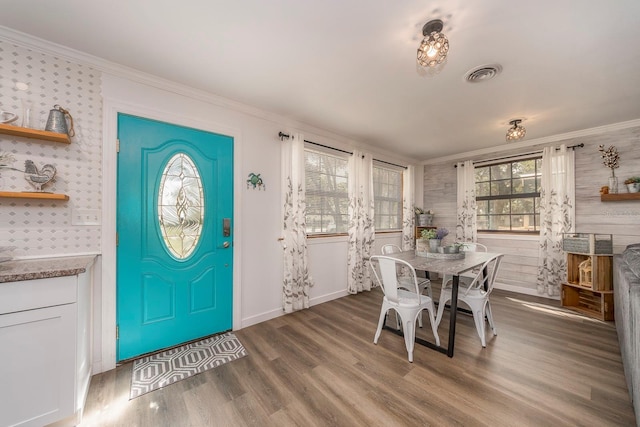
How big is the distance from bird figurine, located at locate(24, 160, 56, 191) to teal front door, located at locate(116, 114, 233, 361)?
40 centimetres

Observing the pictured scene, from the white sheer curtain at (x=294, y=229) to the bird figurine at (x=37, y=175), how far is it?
202 centimetres

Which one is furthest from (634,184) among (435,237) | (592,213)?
(435,237)

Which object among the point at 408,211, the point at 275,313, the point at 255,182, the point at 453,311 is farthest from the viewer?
the point at 408,211

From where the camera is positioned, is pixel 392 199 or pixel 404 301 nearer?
pixel 404 301

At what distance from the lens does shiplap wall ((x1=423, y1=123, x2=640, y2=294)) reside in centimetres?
315

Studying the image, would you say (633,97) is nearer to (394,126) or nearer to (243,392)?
(394,126)

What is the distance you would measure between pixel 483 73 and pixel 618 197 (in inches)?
112

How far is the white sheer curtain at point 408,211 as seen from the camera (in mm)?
4828

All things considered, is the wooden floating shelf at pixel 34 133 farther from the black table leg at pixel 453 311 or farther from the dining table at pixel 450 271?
the black table leg at pixel 453 311

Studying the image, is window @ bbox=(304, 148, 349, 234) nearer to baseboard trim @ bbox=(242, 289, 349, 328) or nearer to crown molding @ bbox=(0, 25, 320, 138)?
baseboard trim @ bbox=(242, 289, 349, 328)

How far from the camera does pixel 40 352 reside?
4.35 feet

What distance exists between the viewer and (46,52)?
176 cm

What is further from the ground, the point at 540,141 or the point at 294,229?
the point at 540,141

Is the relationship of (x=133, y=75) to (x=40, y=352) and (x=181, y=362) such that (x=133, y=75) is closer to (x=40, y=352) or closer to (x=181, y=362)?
(x=40, y=352)
